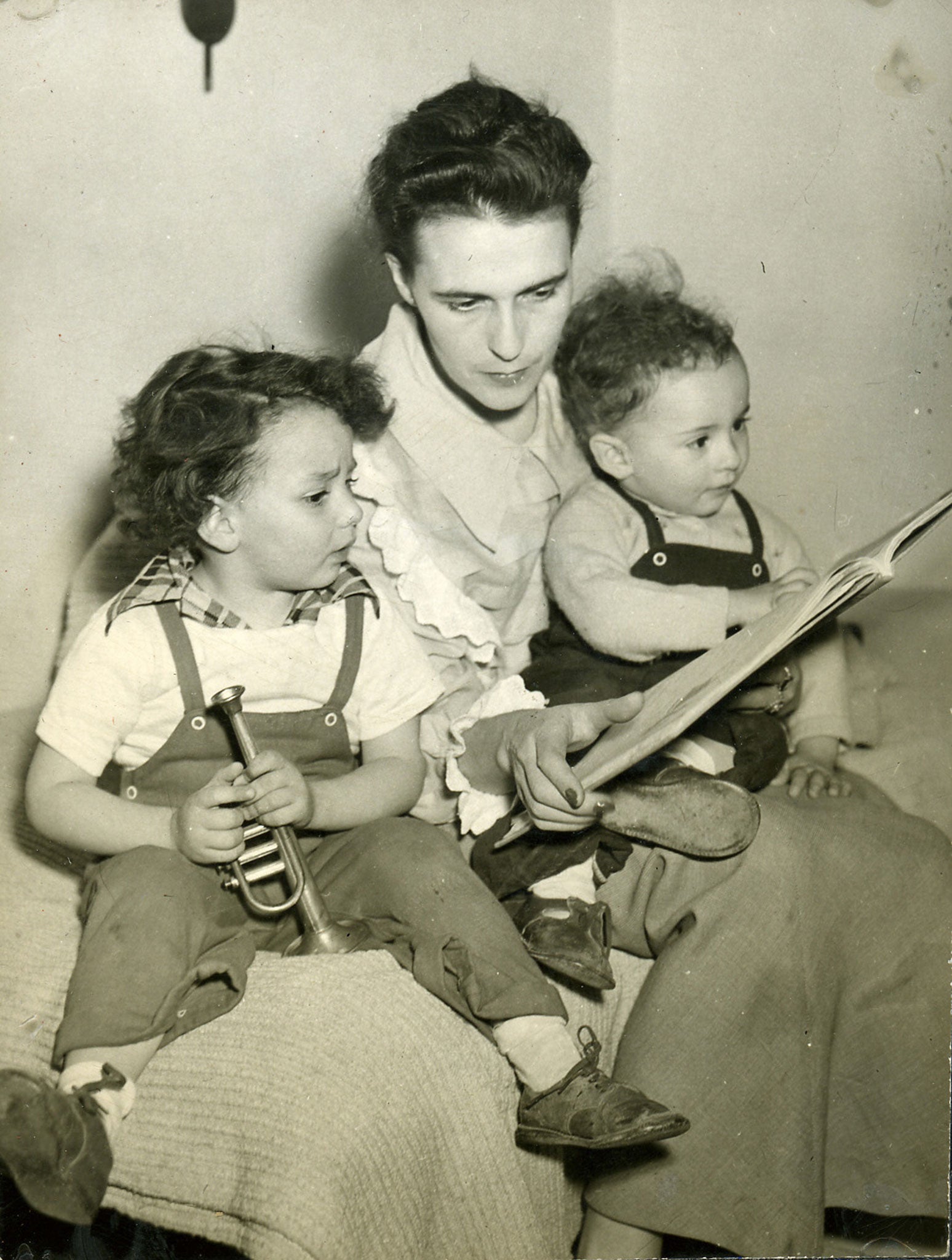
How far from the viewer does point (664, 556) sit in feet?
5.04

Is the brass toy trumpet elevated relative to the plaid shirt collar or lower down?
lower down

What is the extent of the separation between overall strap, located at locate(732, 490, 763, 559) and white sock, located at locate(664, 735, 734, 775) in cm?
30

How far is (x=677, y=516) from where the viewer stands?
1.57 m

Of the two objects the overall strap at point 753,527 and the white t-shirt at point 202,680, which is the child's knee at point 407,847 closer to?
the white t-shirt at point 202,680

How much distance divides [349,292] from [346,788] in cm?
77

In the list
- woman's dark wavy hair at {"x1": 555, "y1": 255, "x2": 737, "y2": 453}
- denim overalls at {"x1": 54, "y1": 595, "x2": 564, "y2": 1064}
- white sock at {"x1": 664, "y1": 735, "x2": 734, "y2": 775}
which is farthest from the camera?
woman's dark wavy hair at {"x1": 555, "y1": 255, "x2": 737, "y2": 453}

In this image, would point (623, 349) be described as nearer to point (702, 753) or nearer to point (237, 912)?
point (702, 753)

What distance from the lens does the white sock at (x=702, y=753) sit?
1.41 meters

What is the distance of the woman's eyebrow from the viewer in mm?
1370

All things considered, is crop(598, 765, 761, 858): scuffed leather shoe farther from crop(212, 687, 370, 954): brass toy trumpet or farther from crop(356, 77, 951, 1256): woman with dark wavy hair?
crop(212, 687, 370, 954): brass toy trumpet

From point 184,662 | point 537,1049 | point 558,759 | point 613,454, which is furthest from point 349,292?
point 537,1049

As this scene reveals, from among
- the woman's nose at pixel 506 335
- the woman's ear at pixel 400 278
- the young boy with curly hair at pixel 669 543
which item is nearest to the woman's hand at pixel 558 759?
the young boy with curly hair at pixel 669 543

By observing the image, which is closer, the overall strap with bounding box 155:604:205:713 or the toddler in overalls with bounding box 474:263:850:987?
the overall strap with bounding box 155:604:205:713

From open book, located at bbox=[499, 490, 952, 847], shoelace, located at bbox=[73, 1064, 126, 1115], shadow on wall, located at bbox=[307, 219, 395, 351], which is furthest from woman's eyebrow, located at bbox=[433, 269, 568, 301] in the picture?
shoelace, located at bbox=[73, 1064, 126, 1115]
